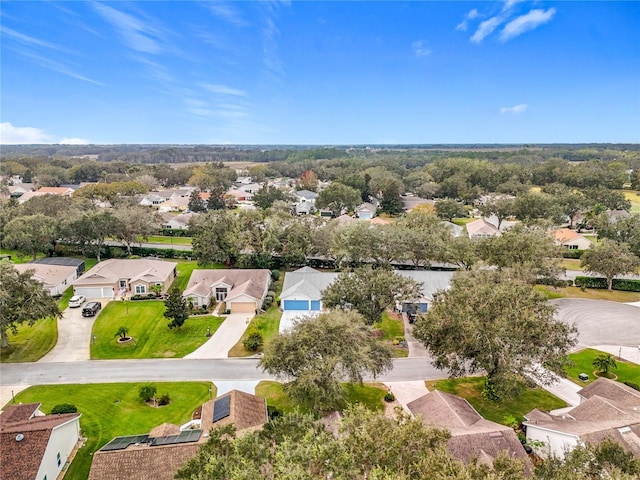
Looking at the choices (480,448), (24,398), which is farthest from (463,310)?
(24,398)

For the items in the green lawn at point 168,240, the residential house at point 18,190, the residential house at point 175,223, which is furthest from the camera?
the residential house at point 18,190

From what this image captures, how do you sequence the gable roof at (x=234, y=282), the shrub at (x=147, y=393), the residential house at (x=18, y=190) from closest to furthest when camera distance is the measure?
1. the shrub at (x=147, y=393)
2. the gable roof at (x=234, y=282)
3. the residential house at (x=18, y=190)

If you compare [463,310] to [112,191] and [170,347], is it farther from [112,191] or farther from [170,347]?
[112,191]

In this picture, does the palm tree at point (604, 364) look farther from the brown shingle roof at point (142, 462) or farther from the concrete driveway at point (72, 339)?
the concrete driveway at point (72, 339)

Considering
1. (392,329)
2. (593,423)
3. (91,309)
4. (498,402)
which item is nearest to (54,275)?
(91,309)

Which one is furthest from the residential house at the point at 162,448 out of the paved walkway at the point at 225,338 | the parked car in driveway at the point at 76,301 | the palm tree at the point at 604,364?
the parked car in driveway at the point at 76,301

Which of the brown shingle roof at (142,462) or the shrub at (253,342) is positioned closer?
the brown shingle roof at (142,462)

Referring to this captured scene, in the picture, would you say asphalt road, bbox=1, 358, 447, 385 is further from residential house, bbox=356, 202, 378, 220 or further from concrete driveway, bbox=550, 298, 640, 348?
residential house, bbox=356, 202, 378, 220
